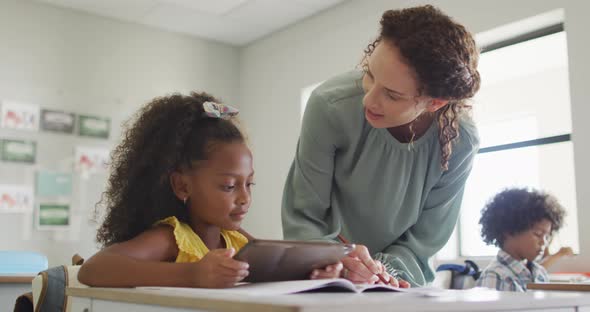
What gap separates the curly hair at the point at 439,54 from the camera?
132 centimetres

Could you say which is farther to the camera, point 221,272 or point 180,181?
point 180,181

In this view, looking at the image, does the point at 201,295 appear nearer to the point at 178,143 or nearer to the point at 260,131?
the point at 178,143

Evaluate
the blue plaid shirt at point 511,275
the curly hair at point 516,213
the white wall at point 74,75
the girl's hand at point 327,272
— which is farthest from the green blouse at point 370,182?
the white wall at point 74,75

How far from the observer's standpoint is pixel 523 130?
4.38 meters

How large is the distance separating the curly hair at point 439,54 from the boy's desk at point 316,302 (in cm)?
66

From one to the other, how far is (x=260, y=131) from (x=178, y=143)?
434 centimetres

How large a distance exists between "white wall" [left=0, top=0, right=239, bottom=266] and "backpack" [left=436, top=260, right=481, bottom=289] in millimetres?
2574

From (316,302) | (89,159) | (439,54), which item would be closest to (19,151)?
(89,159)

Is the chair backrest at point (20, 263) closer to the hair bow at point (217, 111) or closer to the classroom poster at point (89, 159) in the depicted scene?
the classroom poster at point (89, 159)

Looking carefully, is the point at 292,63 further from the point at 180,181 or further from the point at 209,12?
the point at 180,181

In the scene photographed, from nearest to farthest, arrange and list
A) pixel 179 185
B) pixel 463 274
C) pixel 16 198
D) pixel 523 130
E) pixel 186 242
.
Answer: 1. pixel 186 242
2. pixel 179 185
3. pixel 463 274
4. pixel 523 130
5. pixel 16 198

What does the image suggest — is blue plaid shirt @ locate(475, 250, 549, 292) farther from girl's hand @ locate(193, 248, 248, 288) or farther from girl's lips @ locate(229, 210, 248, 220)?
girl's hand @ locate(193, 248, 248, 288)

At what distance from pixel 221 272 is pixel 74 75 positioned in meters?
4.50

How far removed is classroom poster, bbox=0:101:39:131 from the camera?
4.62 m
